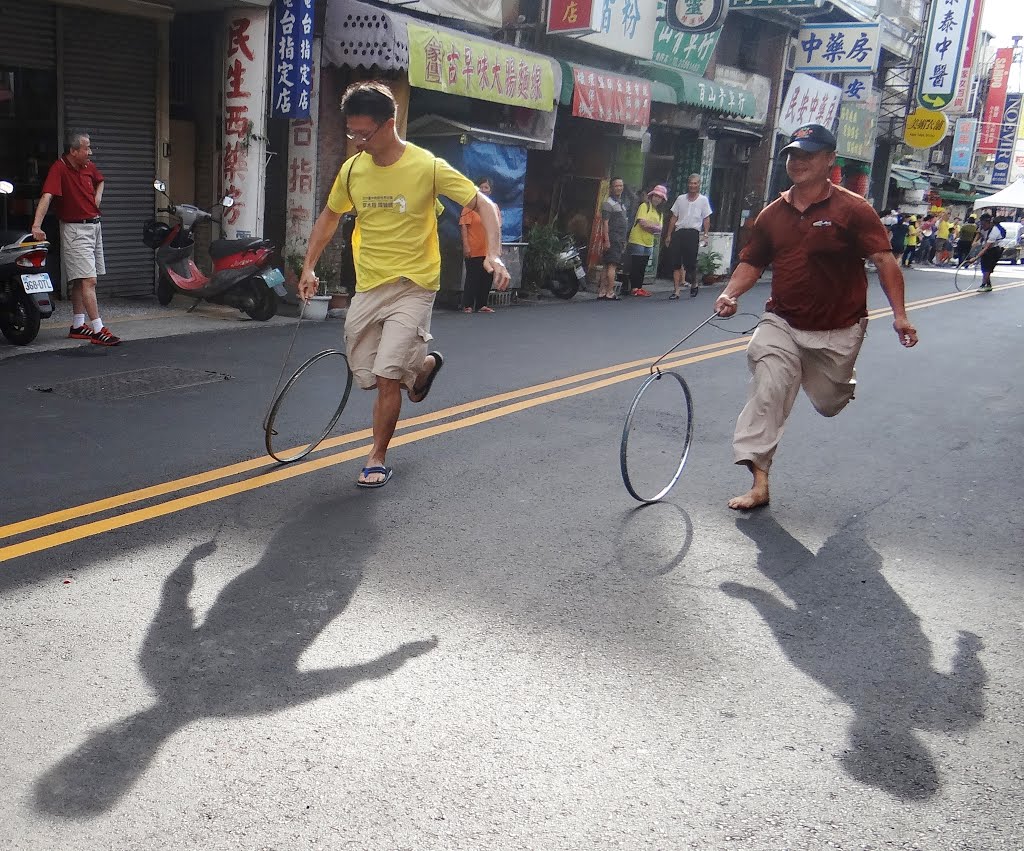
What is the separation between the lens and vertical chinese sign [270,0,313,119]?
1233 centimetres

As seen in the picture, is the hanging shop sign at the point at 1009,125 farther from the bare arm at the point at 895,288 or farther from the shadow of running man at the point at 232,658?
the shadow of running man at the point at 232,658

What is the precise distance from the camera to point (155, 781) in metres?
2.86

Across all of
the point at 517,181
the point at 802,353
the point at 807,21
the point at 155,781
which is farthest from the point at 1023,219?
the point at 155,781

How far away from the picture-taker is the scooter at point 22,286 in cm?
891

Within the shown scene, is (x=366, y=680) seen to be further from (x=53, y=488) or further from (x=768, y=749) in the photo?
(x=53, y=488)

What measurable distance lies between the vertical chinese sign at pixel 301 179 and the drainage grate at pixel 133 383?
17.4 ft

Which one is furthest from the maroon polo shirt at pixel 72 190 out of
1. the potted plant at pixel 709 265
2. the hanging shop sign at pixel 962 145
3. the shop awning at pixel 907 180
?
the hanging shop sign at pixel 962 145

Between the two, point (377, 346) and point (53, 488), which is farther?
point (377, 346)

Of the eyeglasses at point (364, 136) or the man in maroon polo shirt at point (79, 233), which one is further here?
the man in maroon polo shirt at point (79, 233)

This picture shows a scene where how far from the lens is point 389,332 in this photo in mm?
5688

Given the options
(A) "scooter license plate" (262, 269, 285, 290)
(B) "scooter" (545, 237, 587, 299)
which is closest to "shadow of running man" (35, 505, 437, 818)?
(A) "scooter license plate" (262, 269, 285, 290)

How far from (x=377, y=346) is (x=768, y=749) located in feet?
10.8

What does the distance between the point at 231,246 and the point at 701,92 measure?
11365 millimetres

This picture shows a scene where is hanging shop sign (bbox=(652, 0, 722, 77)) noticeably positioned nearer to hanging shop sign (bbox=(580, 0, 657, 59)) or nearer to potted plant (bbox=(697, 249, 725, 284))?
hanging shop sign (bbox=(580, 0, 657, 59))
